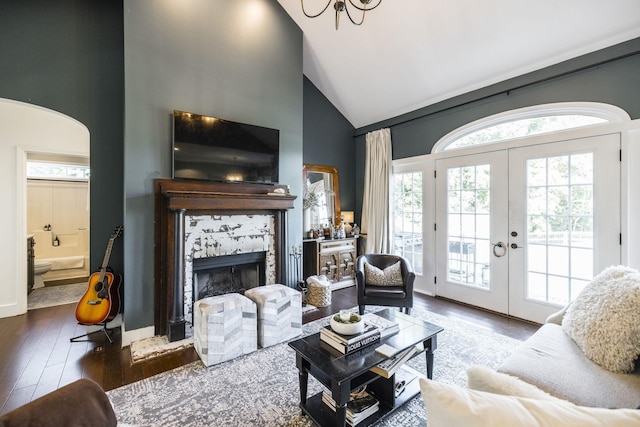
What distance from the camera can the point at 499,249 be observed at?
3.63 m

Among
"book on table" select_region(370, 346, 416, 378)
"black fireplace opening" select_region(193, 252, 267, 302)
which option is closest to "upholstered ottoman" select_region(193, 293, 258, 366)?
"black fireplace opening" select_region(193, 252, 267, 302)

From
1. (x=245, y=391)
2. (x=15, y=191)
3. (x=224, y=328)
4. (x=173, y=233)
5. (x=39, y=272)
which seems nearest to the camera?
(x=245, y=391)

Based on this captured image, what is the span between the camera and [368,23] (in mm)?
3650

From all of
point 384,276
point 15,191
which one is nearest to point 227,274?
point 384,276

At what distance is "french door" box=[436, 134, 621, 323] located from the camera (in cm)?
290

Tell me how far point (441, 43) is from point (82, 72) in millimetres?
4156

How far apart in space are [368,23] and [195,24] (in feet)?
6.92

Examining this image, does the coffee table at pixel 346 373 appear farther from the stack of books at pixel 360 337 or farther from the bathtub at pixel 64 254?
the bathtub at pixel 64 254

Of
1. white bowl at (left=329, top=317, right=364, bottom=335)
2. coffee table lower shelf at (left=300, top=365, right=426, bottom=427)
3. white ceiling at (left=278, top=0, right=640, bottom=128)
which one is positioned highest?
white ceiling at (left=278, top=0, right=640, bottom=128)

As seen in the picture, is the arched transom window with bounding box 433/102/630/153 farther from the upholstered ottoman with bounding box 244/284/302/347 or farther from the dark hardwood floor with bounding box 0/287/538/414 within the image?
the upholstered ottoman with bounding box 244/284/302/347

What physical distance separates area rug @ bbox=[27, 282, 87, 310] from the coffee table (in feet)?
12.9

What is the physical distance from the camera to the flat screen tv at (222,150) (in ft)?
9.91

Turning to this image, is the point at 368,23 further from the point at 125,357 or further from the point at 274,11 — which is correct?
the point at 125,357

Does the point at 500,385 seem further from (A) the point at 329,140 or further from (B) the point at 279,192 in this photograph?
(A) the point at 329,140
